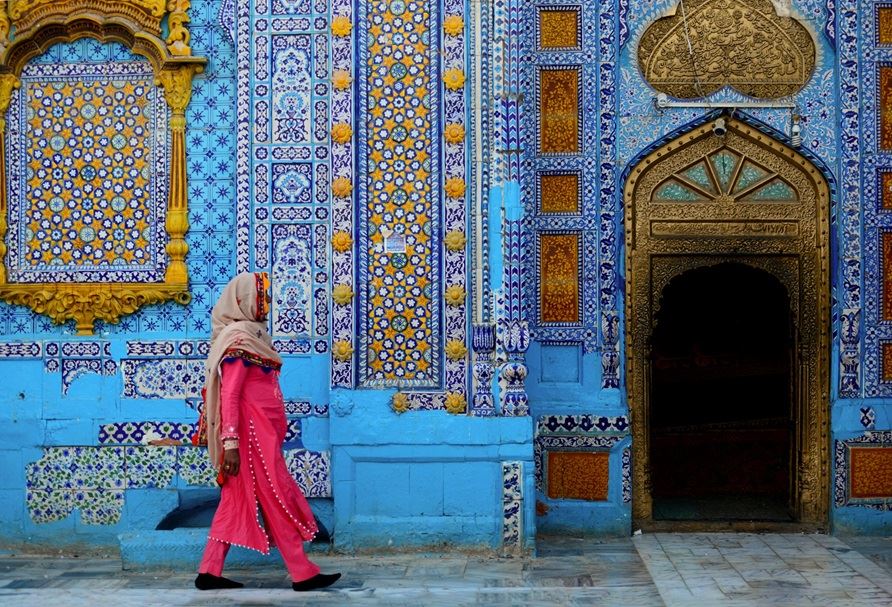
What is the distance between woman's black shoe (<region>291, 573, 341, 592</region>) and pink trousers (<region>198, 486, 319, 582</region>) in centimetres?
2

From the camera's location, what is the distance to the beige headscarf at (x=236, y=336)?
20.9 ft

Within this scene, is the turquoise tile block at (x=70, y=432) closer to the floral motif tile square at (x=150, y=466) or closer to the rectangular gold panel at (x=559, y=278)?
the floral motif tile square at (x=150, y=466)

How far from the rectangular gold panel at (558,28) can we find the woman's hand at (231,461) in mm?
3301

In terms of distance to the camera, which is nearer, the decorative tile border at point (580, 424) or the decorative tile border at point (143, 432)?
the decorative tile border at point (143, 432)

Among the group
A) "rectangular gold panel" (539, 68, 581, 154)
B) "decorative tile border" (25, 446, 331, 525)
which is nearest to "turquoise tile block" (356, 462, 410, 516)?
"decorative tile border" (25, 446, 331, 525)

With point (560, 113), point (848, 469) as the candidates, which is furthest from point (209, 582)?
point (848, 469)

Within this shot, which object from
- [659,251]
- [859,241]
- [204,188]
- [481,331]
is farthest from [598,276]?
[204,188]

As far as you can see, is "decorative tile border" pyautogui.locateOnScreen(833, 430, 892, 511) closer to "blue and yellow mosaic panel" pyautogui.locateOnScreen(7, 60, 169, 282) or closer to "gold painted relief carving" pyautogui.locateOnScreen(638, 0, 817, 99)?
"gold painted relief carving" pyautogui.locateOnScreen(638, 0, 817, 99)

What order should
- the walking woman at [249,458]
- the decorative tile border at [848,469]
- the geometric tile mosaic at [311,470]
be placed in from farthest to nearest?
the decorative tile border at [848,469] → the geometric tile mosaic at [311,470] → the walking woman at [249,458]

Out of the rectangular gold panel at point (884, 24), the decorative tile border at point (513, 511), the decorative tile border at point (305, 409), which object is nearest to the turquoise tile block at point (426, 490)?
the decorative tile border at point (513, 511)

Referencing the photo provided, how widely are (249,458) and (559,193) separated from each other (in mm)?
2680

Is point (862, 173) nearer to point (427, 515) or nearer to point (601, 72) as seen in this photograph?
point (601, 72)

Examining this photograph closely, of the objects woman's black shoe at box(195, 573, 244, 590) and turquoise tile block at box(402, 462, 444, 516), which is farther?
turquoise tile block at box(402, 462, 444, 516)

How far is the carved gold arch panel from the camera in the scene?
7.50 m
